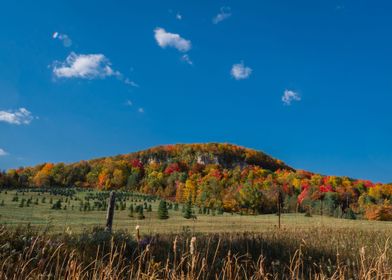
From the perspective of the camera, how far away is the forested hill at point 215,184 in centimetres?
6844

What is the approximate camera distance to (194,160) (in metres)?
146

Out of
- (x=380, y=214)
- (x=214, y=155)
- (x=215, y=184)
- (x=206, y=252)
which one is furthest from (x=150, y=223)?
(x=214, y=155)

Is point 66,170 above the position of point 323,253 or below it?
above

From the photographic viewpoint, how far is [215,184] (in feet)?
289

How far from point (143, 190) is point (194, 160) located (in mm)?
47455

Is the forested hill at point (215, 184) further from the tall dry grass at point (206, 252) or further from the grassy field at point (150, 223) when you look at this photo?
the tall dry grass at point (206, 252)

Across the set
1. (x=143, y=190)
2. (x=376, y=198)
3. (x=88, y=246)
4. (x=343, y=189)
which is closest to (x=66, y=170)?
(x=143, y=190)

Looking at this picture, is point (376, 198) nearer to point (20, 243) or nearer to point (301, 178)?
point (301, 178)

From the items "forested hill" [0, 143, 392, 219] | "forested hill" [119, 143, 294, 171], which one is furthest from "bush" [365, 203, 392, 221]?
"forested hill" [119, 143, 294, 171]

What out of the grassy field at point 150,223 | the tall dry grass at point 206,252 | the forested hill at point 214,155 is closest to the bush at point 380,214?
the grassy field at point 150,223

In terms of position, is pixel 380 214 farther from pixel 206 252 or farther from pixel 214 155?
pixel 214 155

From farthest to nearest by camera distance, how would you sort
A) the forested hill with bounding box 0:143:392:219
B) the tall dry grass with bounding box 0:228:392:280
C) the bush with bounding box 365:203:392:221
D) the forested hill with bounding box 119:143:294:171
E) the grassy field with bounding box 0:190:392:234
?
the forested hill with bounding box 119:143:294:171 < the forested hill with bounding box 0:143:392:219 < the bush with bounding box 365:203:392:221 < the grassy field with bounding box 0:190:392:234 < the tall dry grass with bounding box 0:228:392:280

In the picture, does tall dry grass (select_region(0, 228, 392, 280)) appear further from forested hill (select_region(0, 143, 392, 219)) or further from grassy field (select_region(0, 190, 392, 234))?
forested hill (select_region(0, 143, 392, 219))

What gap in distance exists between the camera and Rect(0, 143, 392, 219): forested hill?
6844cm
